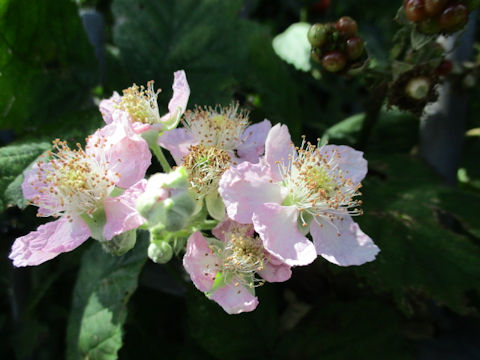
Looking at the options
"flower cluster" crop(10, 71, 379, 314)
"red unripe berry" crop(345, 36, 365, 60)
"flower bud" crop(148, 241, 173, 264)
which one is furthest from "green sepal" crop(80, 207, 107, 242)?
"red unripe berry" crop(345, 36, 365, 60)

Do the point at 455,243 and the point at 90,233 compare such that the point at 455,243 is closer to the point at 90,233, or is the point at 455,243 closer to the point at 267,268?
the point at 267,268

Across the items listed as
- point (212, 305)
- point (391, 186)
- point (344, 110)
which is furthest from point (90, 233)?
point (344, 110)

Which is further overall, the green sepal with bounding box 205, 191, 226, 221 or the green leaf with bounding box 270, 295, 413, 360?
the green leaf with bounding box 270, 295, 413, 360

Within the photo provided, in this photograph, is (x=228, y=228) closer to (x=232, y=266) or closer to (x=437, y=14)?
(x=232, y=266)

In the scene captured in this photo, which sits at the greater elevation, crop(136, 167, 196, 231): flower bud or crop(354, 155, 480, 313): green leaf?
crop(136, 167, 196, 231): flower bud

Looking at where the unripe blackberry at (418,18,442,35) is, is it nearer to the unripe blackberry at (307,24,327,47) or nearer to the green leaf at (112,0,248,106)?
the unripe blackberry at (307,24,327,47)

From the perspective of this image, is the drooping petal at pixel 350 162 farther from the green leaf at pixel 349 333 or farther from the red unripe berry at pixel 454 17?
the green leaf at pixel 349 333
